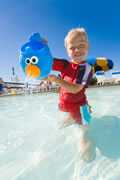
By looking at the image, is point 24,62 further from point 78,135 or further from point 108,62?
point 108,62

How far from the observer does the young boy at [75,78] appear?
2.55 meters

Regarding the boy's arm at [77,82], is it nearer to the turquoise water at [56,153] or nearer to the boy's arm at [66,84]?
the boy's arm at [66,84]

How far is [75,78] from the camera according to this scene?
2627 mm

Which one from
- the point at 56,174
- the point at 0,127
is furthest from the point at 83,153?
the point at 0,127

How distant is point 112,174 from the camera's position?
170 cm

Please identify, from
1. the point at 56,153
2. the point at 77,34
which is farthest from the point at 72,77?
the point at 56,153

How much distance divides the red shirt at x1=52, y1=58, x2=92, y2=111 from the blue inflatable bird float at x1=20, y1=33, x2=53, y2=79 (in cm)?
32

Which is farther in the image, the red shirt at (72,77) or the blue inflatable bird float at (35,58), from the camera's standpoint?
the red shirt at (72,77)

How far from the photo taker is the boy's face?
103 inches


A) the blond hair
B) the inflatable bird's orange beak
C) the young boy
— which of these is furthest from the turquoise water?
the blond hair

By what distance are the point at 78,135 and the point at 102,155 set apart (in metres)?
0.58

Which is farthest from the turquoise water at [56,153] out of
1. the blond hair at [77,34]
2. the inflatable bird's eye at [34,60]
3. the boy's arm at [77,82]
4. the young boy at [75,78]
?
the blond hair at [77,34]

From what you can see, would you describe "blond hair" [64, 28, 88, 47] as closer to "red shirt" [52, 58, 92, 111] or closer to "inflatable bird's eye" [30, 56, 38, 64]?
"red shirt" [52, 58, 92, 111]

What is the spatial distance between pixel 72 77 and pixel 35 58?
0.46 metres
